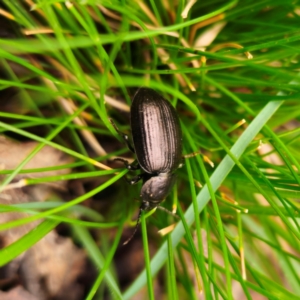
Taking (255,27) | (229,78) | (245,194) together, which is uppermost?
(255,27)

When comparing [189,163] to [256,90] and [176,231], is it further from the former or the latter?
[256,90]

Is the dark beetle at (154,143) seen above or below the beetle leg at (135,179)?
above

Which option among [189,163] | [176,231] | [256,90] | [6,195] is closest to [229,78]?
[256,90]

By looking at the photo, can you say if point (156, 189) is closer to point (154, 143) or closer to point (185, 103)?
point (154, 143)

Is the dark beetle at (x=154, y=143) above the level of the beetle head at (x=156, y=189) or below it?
above

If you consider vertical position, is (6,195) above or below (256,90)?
below

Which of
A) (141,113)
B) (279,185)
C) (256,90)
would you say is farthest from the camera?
(256,90)

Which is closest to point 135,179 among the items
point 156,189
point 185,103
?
point 156,189

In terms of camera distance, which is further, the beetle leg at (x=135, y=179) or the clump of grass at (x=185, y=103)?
the beetle leg at (x=135, y=179)
